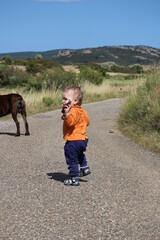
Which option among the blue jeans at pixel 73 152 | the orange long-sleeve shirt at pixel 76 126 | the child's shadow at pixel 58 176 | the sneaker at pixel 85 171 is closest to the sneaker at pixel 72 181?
the blue jeans at pixel 73 152

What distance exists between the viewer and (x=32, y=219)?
512 cm

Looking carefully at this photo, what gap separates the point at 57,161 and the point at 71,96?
2.25 m

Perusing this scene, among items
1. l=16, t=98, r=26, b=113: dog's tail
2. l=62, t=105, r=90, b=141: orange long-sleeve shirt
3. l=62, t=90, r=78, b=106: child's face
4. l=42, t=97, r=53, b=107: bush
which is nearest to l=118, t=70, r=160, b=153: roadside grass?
l=16, t=98, r=26, b=113: dog's tail

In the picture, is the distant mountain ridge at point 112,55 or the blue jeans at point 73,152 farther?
the distant mountain ridge at point 112,55

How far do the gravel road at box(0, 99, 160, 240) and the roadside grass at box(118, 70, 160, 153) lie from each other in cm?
53

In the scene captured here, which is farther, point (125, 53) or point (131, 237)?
point (125, 53)

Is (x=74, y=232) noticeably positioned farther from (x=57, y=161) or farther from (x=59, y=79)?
(x=59, y=79)

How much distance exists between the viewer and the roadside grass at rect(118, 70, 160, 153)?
10670 mm

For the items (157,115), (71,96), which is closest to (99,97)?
(157,115)

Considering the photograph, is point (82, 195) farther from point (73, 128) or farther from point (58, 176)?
point (58, 176)

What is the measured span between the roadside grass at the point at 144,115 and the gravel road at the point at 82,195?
1.74ft

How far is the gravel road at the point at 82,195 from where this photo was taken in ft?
15.7

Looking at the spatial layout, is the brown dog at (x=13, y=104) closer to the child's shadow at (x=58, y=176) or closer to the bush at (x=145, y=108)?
the bush at (x=145, y=108)

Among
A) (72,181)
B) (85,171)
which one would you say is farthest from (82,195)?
(85,171)
